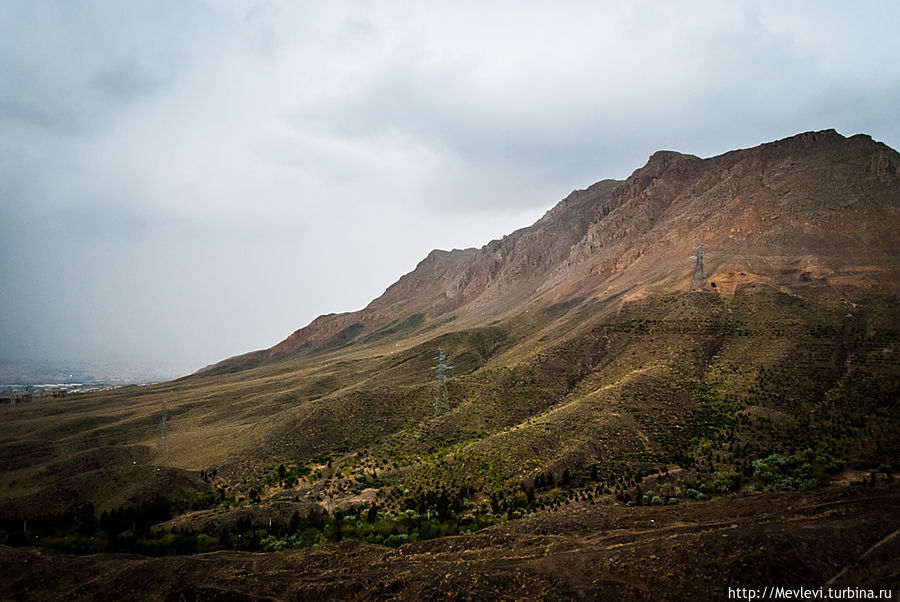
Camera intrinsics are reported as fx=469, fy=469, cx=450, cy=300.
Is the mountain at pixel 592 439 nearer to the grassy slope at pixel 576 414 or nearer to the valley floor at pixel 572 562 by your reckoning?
the valley floor at pixel 572 562

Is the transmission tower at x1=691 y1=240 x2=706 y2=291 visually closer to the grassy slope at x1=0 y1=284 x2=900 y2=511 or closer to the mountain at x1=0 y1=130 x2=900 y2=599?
the mountain at x1=0 y1=130 x2=900 y2=599

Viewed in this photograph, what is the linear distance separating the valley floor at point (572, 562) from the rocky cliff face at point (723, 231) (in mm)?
37248

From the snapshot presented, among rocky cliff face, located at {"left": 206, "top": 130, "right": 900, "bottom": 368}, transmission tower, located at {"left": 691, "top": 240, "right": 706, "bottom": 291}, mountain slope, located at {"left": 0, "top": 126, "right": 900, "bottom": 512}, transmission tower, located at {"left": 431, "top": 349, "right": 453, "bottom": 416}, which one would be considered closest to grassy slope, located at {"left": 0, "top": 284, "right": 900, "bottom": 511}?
mountain slope, located at {"left": 0, "top": 126, "right": 900, "bottom": 512}

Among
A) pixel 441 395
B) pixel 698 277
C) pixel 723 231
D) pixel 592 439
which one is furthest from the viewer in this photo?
pixel 723 231

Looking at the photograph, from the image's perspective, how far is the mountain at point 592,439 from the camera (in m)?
18.1

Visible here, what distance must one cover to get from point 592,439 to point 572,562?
16561 millimetres

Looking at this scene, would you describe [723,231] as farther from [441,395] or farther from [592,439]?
[592,439]

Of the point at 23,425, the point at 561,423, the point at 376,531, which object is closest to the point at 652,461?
the point at 561,423

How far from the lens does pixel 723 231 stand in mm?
65312

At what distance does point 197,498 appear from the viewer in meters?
33.8

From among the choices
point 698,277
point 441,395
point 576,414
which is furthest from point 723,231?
point 441,395

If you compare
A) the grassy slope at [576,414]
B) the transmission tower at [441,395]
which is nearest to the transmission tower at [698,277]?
the grassy slope at [576,414]

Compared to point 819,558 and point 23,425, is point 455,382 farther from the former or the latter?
point 23,425

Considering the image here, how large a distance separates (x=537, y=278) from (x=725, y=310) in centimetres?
6029
